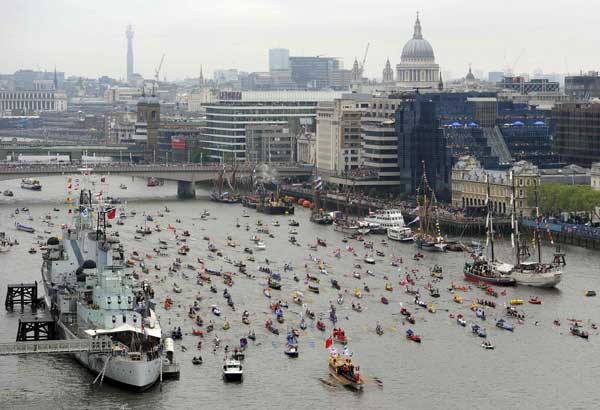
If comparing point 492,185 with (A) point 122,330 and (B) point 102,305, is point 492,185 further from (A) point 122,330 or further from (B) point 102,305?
(A) point 122,330

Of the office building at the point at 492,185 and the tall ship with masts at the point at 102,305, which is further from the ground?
the office building at the point at 492,185

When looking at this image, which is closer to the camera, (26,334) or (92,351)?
(92,351)

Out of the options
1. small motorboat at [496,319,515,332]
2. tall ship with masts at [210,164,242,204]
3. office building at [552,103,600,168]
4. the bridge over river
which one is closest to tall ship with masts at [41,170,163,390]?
small motorboat at [496,319,515,332]

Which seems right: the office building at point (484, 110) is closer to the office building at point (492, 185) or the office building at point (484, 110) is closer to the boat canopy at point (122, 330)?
the office building at point (492, 185)

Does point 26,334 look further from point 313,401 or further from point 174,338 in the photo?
point 313,401

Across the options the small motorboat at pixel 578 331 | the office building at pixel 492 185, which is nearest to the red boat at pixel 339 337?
the small motorboat at pixel 578 331

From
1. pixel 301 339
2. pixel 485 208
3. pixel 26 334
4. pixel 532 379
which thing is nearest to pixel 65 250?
pixel 26 334

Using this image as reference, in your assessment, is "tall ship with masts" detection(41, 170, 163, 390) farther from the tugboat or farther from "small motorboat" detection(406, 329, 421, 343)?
"small motorboat" detection(406, 329, 421, 343)
